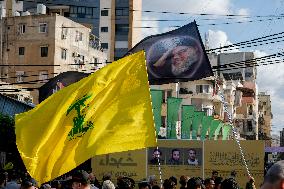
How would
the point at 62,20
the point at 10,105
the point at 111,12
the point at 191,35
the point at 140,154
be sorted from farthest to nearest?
the point at 111,12 → the point at 62,20 → the point at 10,105 → the point at 140,154 → the point at 191,35

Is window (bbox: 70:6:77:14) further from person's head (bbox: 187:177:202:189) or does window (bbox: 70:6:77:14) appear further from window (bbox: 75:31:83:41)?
A: person's head (bbox: 187:177:202:189)

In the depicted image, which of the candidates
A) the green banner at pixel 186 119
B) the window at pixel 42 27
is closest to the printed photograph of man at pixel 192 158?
the green banner at pixel 186 119

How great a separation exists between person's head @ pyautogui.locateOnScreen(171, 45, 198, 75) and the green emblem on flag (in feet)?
21.3

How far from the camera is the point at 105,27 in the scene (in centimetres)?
7631

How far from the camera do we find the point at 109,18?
248 feet

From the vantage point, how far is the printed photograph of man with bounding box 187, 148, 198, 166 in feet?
67.8

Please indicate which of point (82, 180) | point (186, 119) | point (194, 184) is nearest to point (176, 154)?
point (194, 184)

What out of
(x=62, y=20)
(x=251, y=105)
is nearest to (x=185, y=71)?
(x=62, y=20)

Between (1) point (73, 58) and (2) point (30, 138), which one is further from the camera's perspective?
(1) point (73, 58)

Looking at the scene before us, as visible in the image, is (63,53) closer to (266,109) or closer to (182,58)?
(182,58)

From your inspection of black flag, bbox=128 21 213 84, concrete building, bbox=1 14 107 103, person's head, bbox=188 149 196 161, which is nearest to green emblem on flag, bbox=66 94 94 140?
black flag, bbox=128 21 213 84

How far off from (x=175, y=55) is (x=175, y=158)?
6859 millimetres

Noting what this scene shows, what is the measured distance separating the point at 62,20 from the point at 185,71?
40.5 m

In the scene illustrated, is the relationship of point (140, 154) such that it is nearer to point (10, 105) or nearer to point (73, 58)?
point (10, 105)
